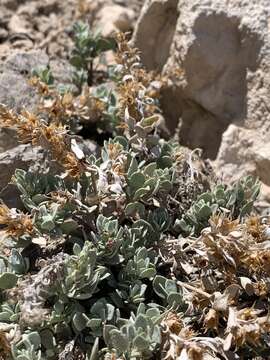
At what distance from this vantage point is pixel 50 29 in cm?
512

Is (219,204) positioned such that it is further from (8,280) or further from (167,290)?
(8,280)

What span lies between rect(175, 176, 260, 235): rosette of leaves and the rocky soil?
0.41m

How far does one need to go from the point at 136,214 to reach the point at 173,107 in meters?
1.33

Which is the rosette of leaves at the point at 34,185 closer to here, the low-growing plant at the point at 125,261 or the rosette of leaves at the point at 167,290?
the low-growing plant at the point at 125,261

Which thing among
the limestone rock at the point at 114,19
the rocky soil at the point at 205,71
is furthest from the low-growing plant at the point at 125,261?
the limestone rock at the point at 114,19

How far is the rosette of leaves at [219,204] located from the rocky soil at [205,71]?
0.41 meters

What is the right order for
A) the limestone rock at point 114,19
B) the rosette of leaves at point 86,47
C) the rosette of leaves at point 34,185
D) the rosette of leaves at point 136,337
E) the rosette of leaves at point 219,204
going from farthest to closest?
the limestone rock at point 114,19, the rosette of leaves at point 86,47, the rosette of leaves at point 219,204, the rosette of leaves at point 34,185, the rosette of leaves at point 136,337

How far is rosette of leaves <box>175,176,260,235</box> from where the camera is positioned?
3.44 m

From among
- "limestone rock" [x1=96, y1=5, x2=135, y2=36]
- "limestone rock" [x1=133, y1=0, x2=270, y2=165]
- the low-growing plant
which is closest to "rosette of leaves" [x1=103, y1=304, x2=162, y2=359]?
the low-growing plant

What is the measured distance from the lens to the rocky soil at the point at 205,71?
13.3ft

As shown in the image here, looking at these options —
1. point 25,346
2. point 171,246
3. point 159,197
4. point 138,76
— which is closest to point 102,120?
point 138,76

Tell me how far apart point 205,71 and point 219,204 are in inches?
45.8

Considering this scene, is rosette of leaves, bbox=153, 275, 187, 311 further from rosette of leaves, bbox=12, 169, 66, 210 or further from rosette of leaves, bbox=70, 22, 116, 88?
rosette of leaves, bbox=70, 22, 116, 88

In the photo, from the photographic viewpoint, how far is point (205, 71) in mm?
4293
